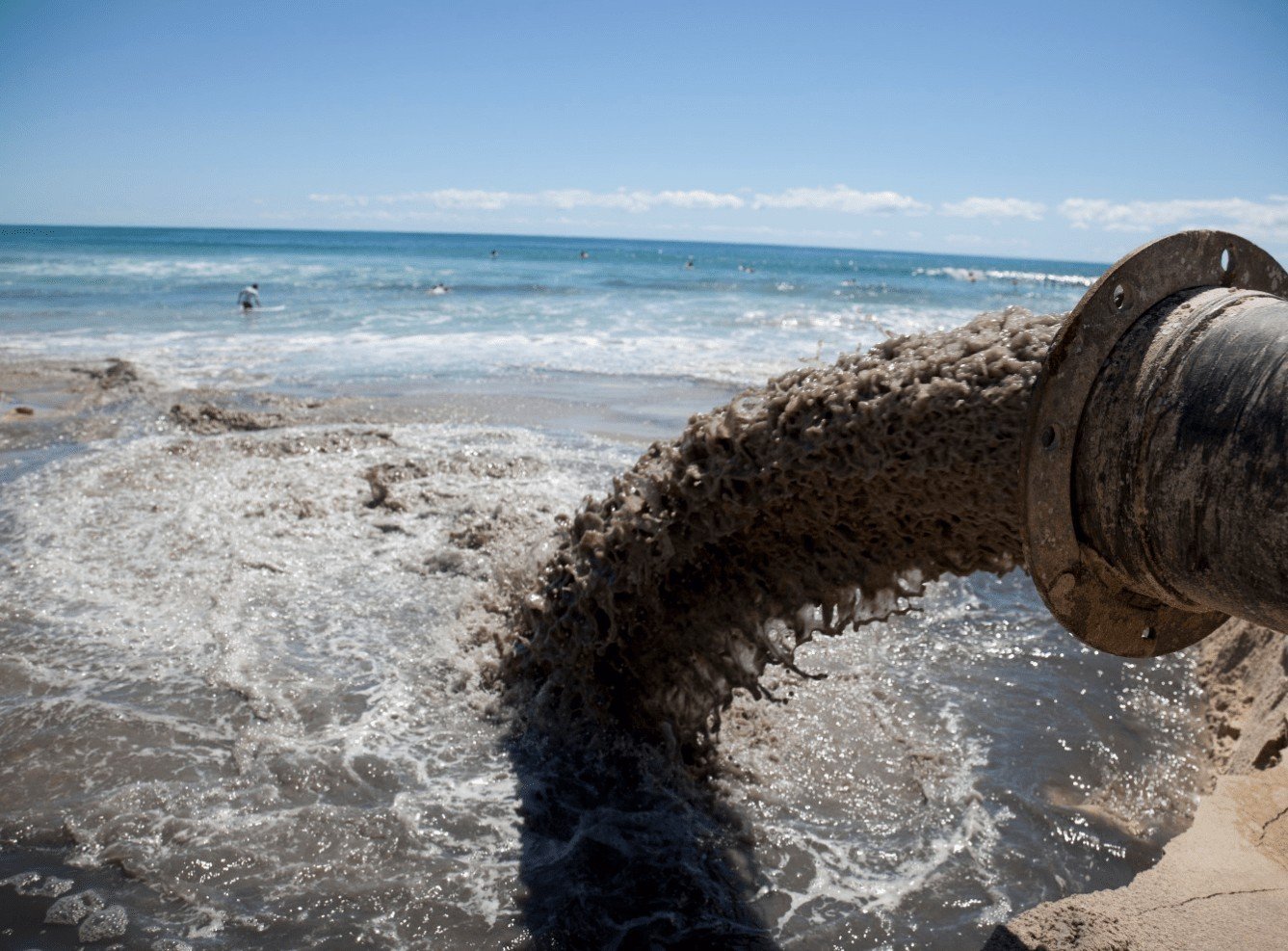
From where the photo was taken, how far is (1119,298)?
1963 millimetres

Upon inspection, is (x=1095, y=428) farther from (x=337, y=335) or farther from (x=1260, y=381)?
(x=337, y=335)

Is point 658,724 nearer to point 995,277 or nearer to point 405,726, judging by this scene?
point 405,726

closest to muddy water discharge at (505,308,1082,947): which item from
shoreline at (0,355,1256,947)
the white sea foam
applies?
shoreline at (0,355,1256,947)

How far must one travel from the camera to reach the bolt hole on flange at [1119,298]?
1.95 meters

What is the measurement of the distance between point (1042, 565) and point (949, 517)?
1.88ft

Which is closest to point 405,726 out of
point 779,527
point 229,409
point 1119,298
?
point 779,527

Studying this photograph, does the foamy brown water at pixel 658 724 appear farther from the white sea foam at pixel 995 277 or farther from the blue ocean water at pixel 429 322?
the white sea foam at pixel 995 277

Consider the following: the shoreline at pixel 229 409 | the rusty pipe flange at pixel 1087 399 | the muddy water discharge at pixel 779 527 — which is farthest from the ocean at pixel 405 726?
the rusty pipe flange at pixel 1087 399

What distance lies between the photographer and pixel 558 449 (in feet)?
26.9

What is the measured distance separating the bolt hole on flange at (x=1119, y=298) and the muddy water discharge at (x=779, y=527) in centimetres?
34

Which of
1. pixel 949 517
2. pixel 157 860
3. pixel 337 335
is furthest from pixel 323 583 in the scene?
pixel 337 335

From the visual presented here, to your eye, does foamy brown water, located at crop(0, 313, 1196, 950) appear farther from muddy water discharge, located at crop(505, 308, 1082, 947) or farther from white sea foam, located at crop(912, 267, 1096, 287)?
white sea foam, located at crop(912, 267, 1096, 287)

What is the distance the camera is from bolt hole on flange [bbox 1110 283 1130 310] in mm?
1954

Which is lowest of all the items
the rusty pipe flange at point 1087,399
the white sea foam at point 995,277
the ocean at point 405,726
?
the ocean at point 405,726
